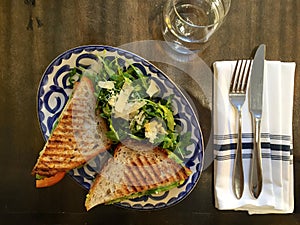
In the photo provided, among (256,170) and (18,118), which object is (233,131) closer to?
(256,170)

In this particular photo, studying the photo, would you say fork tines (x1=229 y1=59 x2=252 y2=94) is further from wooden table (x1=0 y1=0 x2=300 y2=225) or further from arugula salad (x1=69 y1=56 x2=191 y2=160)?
arugula salad (x1=69 y1=56 x2=191 y2=160)

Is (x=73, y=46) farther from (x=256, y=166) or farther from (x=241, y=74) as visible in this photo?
(x=256, y=166)

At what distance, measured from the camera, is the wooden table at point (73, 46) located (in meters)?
1.04

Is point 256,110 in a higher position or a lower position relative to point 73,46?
lower

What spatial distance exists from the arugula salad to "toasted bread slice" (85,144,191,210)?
1.2 inches

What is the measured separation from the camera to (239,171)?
103cm

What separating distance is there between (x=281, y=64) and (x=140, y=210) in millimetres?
495

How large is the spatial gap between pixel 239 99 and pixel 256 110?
1.9 inches

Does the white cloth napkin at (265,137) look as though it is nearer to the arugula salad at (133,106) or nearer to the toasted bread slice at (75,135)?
the arugula salad at (133,106)

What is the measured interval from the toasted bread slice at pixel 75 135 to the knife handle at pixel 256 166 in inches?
14.5

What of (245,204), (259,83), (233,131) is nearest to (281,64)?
(259,83)

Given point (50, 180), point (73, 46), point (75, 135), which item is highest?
point (73, 46)

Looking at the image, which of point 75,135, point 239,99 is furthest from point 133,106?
point 239,99

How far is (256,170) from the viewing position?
103 cm
